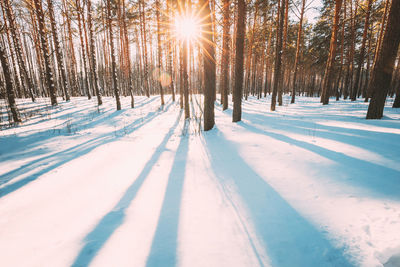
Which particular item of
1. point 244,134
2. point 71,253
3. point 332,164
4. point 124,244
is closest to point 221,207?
point 124,244

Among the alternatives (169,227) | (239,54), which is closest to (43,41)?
(239,54)

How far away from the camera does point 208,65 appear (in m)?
6.18

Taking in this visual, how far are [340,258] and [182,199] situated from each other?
6.27 ft

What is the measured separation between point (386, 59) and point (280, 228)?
6.84 metres

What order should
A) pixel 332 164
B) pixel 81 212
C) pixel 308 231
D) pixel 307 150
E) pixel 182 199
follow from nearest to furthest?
pixel 308 231
pixel 81 212
pixel 182 199
pixel 332 164
pixel 307 150

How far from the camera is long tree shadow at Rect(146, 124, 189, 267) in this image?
163cm

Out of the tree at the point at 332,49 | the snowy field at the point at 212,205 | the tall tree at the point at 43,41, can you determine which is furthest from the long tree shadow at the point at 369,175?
the tall tree at the point at 43,41

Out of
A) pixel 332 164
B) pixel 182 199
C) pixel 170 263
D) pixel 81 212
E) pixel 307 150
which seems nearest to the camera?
pixel 170 263

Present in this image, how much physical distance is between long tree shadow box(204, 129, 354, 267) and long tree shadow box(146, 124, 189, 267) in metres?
0.84

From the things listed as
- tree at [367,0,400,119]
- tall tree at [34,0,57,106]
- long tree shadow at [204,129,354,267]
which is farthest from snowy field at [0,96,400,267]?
tall tree at [34,0,57,106]

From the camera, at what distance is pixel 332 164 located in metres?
3.03

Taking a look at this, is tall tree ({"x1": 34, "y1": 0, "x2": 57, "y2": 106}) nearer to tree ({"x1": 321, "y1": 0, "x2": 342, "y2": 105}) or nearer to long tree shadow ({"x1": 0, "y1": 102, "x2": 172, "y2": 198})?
long tree shadow ({"x1": 0, "y1": 102, "x2": 172, "y2": 198})

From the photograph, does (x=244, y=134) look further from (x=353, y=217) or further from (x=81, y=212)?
(x=81, y=212)

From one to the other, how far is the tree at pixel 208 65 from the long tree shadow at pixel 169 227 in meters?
3.48
